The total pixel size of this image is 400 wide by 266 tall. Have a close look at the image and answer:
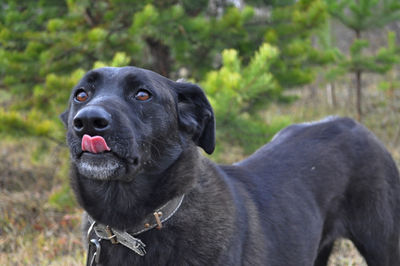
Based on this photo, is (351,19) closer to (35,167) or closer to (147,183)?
(35,167)

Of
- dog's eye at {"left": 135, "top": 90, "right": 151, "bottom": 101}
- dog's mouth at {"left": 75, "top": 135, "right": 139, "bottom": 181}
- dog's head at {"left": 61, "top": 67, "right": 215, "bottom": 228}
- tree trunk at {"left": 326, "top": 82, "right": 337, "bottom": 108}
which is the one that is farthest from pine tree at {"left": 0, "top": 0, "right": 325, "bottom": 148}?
tree trunk at {"left": 326, "top": 82, "right": 337, "bottom": 108}

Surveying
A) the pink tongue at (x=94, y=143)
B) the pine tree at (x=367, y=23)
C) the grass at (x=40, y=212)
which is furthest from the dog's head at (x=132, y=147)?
the pine tree at (x=367, y=23)

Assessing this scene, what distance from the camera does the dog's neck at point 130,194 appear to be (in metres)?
2.25

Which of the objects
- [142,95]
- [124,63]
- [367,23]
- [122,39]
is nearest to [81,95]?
[142,95]

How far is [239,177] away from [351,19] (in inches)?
284

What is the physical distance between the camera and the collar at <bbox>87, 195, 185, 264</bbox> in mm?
2174

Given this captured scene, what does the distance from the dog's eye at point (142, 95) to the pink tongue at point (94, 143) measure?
0.35 meters

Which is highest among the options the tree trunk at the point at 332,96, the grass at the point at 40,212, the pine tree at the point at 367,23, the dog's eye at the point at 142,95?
the dog's eye at the point at 142,95

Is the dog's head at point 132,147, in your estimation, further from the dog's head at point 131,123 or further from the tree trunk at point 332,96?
the tree trunk at point 332,96

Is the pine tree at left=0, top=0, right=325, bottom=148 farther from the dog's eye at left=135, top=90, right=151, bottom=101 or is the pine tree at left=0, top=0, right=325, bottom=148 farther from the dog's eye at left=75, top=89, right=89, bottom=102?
the dog's eye at left=135, top=90, right=151, bottom=101

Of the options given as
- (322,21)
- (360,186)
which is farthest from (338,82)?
(360,186)

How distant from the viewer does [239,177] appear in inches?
111

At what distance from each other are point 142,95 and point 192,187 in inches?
21.1

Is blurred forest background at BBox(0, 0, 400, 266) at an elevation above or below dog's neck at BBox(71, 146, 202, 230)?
below
